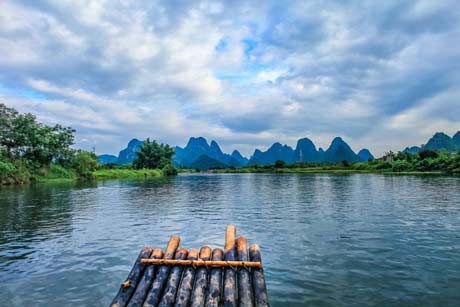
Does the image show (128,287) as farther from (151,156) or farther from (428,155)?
(151,156)

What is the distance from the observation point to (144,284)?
6.75 m

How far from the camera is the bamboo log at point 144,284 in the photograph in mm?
6301

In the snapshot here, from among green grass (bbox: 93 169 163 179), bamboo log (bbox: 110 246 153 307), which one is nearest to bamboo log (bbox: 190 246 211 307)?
bamboo log (bbox: 110 246 153 307)

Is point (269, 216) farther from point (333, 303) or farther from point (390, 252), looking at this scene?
point (333, 303)

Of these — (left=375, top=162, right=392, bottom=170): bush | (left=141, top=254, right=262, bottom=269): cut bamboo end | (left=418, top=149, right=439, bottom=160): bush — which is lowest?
(left=141, top=254, right=262, bottom=269): cut bamboo end

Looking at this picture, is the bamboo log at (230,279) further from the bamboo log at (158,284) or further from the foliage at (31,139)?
the foliage at (31,139)

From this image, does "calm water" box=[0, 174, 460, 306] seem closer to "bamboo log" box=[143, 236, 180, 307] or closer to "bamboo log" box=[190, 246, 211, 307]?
"bamboo log" box=[190, 246, 211, 307]

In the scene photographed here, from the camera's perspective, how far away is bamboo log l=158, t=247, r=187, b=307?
20.6 feet

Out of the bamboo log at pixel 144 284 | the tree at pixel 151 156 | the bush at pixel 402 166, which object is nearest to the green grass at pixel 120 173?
the tree at pixel 151 156

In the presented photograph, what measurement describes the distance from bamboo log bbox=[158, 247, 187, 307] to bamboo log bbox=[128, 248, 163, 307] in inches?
16.4

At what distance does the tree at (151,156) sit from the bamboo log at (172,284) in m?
136

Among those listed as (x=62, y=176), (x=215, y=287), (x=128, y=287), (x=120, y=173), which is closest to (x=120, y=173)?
(x=120, y=173)

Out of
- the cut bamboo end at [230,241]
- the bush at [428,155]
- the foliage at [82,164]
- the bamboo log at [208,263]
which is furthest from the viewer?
the bush at [428,155]

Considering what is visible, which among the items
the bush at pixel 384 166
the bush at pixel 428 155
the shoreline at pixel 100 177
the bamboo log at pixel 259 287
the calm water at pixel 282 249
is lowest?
the calm water at pixel 282 249
